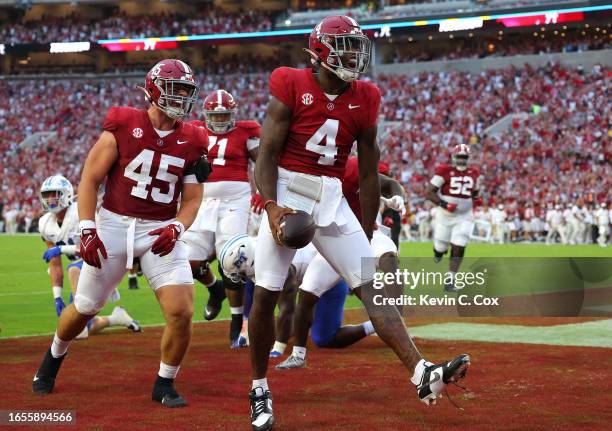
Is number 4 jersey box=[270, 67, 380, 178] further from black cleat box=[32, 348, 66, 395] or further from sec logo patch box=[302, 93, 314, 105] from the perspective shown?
black cleat box=[32, 348, 66, 395]

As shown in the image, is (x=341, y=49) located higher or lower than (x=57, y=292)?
higher

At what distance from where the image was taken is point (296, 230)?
4621 mm

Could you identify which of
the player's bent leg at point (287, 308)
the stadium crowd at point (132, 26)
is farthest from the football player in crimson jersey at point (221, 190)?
the stadium crowd at point (132, 26)

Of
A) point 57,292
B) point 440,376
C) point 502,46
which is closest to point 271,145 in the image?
point 440,376

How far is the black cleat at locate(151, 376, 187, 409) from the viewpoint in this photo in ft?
17.8

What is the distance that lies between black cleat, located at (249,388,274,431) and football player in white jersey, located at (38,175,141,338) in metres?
3.86

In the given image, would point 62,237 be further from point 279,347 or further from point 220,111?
point 279,347

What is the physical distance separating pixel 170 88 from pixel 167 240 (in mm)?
940

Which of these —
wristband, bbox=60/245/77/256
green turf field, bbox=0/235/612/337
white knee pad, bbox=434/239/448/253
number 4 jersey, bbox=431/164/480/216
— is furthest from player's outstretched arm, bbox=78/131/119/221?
white knee pad, bbox=434/239/448/253

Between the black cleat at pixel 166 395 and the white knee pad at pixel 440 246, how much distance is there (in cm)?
A: 945

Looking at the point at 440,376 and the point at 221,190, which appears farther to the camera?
the point at 221,190

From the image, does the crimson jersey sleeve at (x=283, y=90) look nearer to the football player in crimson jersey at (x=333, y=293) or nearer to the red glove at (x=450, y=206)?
the football player in crimson jersey at (x=333, y=293)

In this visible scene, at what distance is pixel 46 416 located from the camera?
5020 mm

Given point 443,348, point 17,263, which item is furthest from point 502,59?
point 443,348
